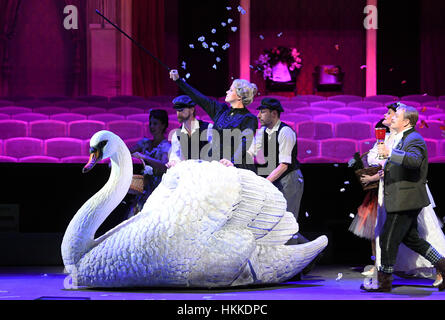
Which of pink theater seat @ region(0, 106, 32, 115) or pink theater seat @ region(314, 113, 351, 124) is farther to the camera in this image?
pink theater seat @ region(0, 106, 32, 115)

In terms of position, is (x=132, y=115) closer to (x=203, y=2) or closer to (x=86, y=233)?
(x=86, y=233)

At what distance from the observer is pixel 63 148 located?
23.0ft

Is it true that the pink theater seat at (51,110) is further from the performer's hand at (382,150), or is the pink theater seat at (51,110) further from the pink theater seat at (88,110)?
the performer's hand at (382,150)

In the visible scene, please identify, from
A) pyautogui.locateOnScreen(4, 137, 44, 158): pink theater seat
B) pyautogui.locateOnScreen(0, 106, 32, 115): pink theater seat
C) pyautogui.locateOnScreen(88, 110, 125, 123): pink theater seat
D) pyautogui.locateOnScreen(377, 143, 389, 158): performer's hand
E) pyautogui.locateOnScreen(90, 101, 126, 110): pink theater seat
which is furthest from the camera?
pyautogui.locateOnScreen(90, 101, 126, 110): pink theater seat

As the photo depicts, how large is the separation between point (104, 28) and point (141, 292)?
7.49m

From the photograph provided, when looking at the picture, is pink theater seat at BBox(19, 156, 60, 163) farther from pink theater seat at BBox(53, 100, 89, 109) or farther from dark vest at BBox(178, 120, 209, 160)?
pink theater seat at BBox(53, 100, 89, 109)

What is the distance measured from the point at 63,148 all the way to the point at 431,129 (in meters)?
3.56

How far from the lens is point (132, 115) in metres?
8.01

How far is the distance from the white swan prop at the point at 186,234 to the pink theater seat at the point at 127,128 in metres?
2.91

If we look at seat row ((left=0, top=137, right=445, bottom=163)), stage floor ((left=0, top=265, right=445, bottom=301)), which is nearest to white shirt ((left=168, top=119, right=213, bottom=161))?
stage floor ((left=0, top=265, right=445, bottom=301))

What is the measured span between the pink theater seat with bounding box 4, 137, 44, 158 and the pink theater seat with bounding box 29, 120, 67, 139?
1.55ft

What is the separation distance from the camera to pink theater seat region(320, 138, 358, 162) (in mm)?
6910

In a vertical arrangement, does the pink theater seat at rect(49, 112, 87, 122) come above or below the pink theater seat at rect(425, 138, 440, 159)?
above

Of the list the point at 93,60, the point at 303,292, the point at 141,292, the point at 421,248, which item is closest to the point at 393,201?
the point at 421,248
